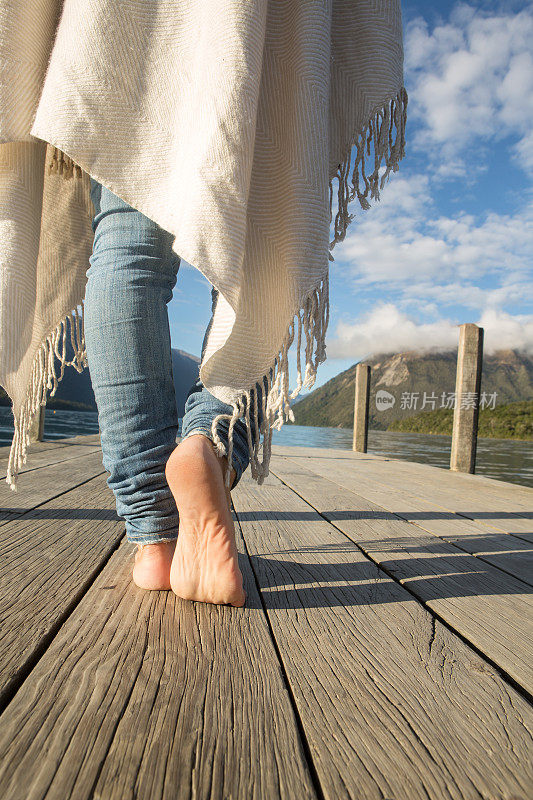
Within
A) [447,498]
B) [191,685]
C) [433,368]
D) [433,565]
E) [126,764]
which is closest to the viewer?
[126,764]

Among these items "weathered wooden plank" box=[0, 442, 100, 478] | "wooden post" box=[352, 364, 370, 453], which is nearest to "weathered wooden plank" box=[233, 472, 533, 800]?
"weathered wooden plank" box=[0, 442, 100, 478]

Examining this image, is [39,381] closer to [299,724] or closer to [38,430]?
[299,724]

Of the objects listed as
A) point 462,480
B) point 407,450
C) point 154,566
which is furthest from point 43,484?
point 407,450

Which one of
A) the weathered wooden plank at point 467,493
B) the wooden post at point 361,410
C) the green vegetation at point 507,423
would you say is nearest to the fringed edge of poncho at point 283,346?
the weathered wooden plank at point 467,493

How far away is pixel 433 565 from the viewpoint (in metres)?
1.12

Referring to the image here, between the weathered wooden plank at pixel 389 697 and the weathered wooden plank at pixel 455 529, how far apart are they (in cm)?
40

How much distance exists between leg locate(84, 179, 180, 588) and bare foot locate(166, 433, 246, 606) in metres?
0.08

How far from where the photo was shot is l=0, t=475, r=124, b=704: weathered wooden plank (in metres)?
0.63

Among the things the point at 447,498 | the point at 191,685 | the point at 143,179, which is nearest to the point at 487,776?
the point at 191,685

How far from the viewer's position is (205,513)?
2.43 ft

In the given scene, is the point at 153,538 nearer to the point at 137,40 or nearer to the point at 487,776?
the point at 487,776

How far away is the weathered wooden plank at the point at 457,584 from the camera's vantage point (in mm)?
711

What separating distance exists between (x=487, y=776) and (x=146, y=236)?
2.61 ft

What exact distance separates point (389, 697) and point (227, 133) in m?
0.78
